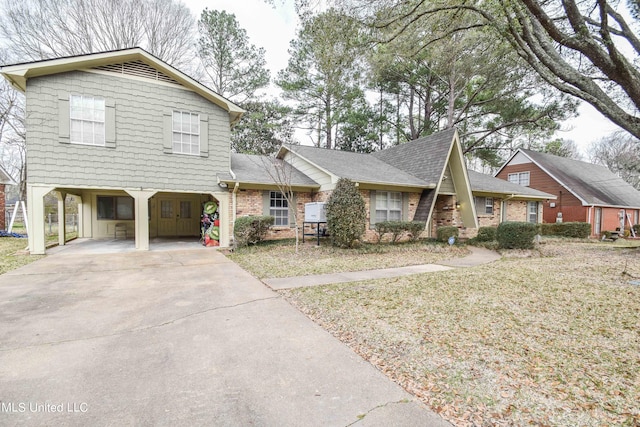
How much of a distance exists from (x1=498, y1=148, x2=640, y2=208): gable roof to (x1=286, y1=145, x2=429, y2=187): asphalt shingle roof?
1376cm

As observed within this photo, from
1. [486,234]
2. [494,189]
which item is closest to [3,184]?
[486,234]

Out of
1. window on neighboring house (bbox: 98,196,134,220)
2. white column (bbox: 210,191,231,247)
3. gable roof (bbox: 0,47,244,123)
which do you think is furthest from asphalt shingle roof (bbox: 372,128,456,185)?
window on neighboring house (bbox: 98,196,134,220)

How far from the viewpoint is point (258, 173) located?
12180 millimetres

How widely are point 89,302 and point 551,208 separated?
25.6 meters

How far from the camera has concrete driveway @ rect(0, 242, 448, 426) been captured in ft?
7.29

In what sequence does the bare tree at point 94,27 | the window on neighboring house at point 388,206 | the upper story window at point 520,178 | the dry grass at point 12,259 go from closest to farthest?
the dry grass at point 12,259 → the window on neighboring house at point 388,206 → the bare tree at point 94,27 → the upper story window at point 520,178

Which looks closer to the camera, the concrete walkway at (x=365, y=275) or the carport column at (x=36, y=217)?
the concrete walkway at (x=365, y=275)

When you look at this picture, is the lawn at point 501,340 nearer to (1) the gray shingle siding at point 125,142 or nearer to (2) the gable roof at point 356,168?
(2) the gable roof at point 356,168

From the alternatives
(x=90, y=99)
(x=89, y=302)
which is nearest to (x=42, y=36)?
(x=90, y=99)

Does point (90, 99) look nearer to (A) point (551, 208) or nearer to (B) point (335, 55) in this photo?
(B) point (335, 55)

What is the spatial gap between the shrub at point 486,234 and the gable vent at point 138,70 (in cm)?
1429

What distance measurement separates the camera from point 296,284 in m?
5.95

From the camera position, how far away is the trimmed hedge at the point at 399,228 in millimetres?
11344

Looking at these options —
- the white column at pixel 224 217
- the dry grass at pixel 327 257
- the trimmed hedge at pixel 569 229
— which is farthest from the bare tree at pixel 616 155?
the white column at pixel 224 217
